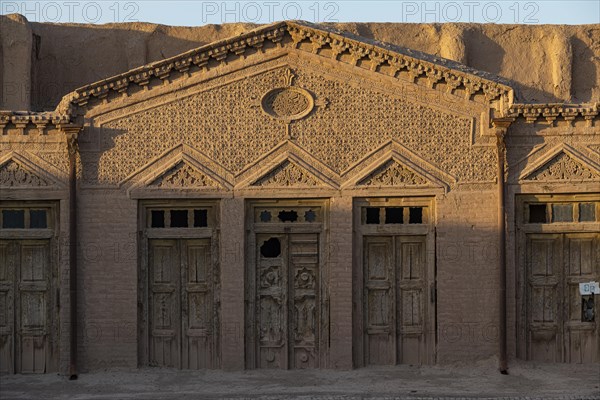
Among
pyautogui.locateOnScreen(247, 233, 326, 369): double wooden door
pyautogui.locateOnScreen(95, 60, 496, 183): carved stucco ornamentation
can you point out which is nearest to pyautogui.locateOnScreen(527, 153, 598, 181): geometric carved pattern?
pyautogui.locateOnScreen(95, 60, 496, 183): carved stucco ornamentation

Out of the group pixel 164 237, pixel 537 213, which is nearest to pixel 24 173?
pixel 164 237

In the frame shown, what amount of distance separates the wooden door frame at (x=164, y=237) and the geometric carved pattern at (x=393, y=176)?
2329mm

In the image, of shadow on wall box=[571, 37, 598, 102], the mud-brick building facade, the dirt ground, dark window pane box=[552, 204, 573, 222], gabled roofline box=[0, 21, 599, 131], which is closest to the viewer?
the dirt ground

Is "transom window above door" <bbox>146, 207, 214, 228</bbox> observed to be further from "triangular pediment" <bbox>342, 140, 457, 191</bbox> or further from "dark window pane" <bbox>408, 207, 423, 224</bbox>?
"dark window pane" <bbox>408, 207, 423, 224</bbox>

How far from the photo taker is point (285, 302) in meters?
13.7

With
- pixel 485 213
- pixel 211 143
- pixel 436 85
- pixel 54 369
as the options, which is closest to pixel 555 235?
pixel 485 213

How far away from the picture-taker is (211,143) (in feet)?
44.6

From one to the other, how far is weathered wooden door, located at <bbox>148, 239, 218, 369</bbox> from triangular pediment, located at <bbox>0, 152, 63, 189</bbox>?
174 centimetres

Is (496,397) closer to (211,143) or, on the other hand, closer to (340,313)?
(340,313)

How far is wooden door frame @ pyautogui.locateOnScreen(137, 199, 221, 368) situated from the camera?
535 inches

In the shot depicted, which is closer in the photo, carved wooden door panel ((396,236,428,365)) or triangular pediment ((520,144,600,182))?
triangular pediment ((520,144,600,182))

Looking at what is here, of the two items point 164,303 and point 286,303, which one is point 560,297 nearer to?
point 286,303

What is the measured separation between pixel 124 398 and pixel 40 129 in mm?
4061

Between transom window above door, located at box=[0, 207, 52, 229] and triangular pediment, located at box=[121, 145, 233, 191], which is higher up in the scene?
triangular pediment, located at box=[121, 145, 233, 191]
